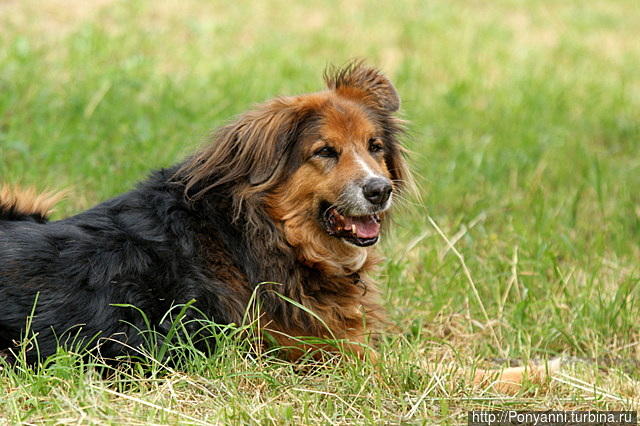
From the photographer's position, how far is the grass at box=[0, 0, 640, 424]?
12.5ft

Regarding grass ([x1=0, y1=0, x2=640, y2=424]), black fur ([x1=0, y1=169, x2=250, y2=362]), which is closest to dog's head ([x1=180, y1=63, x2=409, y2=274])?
black fur ([x1=0, y1=169, x2=250, y2=362])

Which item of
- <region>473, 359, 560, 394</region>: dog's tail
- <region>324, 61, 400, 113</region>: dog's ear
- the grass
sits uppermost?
<region>324, 61, 400, 113</region>: dog's ear

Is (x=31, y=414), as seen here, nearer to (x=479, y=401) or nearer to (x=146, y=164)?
(x=479, y=401)

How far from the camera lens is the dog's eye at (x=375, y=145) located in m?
4.60

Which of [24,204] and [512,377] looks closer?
[512,377]

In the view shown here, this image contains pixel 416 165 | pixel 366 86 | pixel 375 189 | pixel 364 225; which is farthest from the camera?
pixel 416 165

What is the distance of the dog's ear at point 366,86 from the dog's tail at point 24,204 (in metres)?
1.73

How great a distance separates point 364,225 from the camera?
447 centimetres

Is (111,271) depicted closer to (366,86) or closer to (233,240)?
(233,240)

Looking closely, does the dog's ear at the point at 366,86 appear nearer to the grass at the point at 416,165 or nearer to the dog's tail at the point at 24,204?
the grass at the point at 416,165

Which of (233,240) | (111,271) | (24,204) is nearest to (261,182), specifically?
(233,240)

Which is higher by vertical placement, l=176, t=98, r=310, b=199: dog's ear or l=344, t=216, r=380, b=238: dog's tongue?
l=176, t=98, r=310, b=199: dog's ear

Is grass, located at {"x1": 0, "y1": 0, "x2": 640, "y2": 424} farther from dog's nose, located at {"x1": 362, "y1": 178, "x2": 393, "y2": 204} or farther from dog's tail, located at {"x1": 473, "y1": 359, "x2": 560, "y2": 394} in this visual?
dog's nose, located at {"x1": 362, "y1": 178, "x2": 393, "y2": 204}

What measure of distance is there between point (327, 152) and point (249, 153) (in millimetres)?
400
